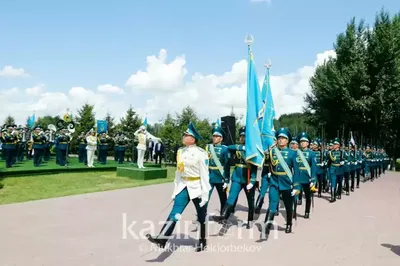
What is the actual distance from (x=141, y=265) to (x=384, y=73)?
1250 inches

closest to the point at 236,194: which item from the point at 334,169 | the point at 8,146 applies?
the point at 334,169

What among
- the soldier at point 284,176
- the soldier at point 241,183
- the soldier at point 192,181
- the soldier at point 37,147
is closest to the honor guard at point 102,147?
the soldier at point 37,147

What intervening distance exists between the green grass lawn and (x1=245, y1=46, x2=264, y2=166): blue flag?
6162 millimetres

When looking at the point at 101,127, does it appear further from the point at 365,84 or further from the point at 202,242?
the point at 365,84

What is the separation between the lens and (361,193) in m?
14.6

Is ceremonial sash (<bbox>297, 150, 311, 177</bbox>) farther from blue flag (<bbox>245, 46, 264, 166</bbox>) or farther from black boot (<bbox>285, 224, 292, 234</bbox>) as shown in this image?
black boot (<bbox>285, 224, 292, 234</bbox>)

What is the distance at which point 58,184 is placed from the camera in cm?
1370

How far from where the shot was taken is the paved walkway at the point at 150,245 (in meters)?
5.43

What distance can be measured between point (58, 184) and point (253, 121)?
8.85 meters

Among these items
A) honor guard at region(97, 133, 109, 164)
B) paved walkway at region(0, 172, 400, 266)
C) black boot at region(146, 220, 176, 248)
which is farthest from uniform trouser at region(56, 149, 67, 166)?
black boot at region(146, 220, 176, 248)

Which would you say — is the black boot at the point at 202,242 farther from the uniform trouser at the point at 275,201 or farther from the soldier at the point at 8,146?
the soldier at the point at 8,146

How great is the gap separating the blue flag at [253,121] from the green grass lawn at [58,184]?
243 inches

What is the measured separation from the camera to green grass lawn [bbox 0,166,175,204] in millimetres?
10945

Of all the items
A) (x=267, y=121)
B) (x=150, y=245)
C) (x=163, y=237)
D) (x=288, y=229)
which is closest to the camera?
(x=163, y=237)
